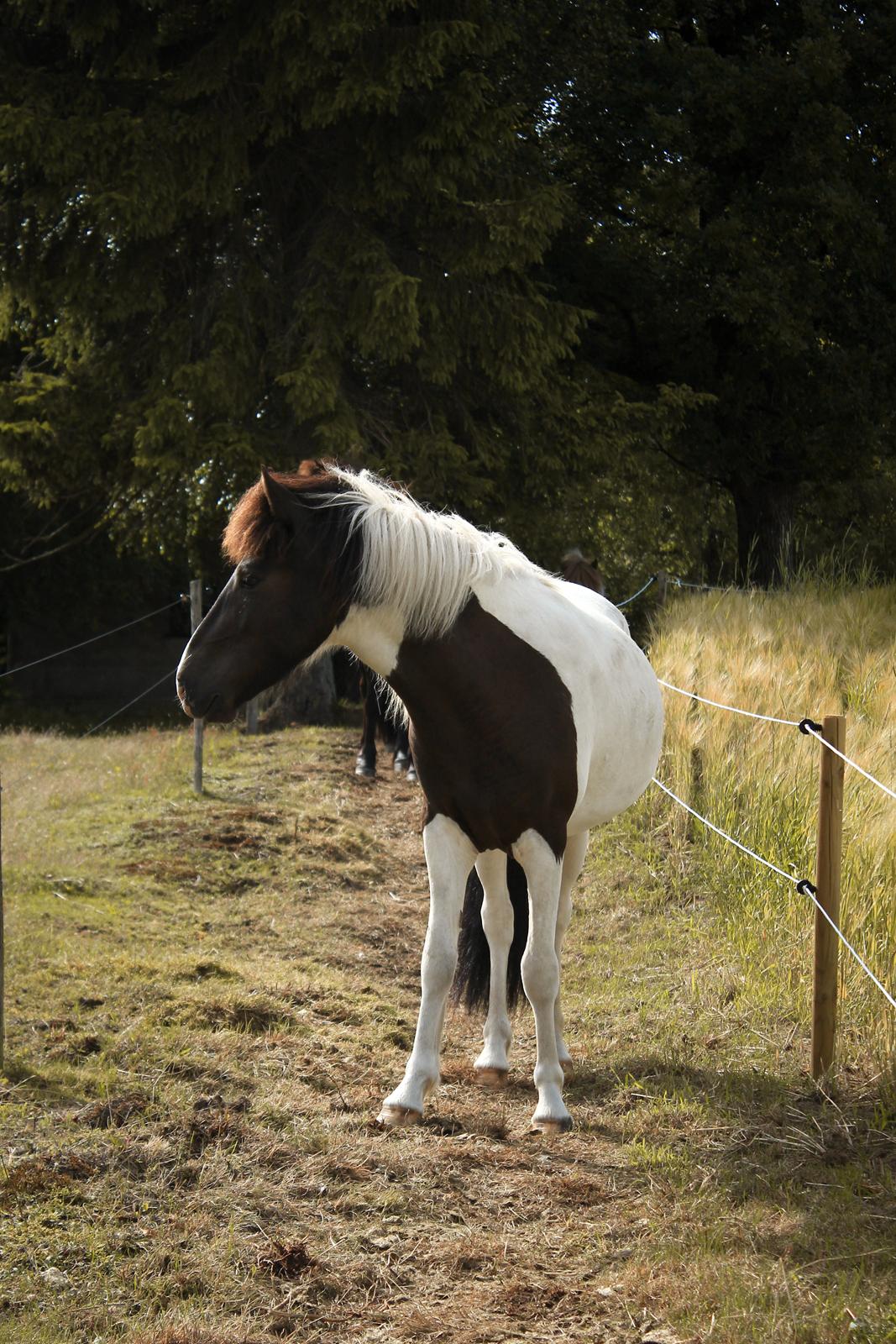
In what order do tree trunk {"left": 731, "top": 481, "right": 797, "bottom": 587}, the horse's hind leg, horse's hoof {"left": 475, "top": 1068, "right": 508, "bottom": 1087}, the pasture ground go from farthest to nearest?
tree trunk {"left": 731, "top": 481, "right": 797, "bottom": 587}
the horse's hind leg
horse's hoof {"left": 475, "top": 1068, "right": 508, "bottom": 1087}
the pasture ground

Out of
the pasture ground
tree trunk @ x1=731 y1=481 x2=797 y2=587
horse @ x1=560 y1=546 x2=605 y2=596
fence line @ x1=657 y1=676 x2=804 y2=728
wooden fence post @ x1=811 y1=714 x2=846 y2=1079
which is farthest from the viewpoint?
tree trunk @ x1=731 y1=481 x2=797 y2=587

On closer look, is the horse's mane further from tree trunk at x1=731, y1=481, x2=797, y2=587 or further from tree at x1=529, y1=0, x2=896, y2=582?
tree trunk at x1=731, y1=481, x2=797, y2=587

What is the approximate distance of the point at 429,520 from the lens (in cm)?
400

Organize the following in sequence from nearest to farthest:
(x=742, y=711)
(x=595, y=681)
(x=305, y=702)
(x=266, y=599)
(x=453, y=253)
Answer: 1. (x=266, y=599)
2. (x=595, y=681)
3. (x=742, y=711)
4. (x=453, y=253)
5. (x=305, y=702)

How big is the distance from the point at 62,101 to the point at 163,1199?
39.6 ft

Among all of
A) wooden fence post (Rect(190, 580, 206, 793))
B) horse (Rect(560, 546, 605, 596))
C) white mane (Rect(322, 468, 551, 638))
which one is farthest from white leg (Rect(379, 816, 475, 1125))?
wooden fence post (Rect(190, 580, 206, 793))

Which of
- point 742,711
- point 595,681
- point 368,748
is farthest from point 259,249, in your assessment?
point 595,681

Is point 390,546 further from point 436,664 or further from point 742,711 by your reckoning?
point 742,711

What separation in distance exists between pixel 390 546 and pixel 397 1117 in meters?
1.85

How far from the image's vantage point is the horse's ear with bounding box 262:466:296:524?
3.73 m

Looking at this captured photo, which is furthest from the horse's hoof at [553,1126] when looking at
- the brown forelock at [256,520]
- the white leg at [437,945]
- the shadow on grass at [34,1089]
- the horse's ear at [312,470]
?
the horse's ear at [312,470]

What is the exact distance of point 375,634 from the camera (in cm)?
397

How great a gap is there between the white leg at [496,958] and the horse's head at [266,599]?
1.15 m

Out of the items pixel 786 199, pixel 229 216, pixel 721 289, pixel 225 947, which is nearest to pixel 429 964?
pixel 225 947
